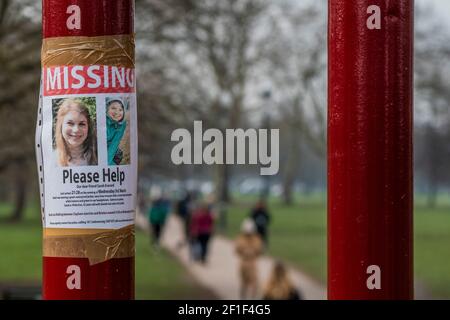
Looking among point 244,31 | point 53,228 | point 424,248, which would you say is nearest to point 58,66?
point 53,228

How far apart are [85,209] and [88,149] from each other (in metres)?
0.22

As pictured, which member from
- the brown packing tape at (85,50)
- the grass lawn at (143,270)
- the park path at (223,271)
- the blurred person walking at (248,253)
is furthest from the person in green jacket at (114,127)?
the park path at (223,271)

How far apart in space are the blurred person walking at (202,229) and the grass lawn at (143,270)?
0.78m

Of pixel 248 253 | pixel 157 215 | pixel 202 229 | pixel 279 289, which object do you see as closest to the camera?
pixel 279 289

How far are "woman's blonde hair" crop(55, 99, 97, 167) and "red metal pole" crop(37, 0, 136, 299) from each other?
0.10 feet

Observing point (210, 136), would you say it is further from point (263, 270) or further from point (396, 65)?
point (263, 270)

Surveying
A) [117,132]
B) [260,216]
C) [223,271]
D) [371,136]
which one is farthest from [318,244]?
[371,136]

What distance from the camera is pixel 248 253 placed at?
2395 centimetres

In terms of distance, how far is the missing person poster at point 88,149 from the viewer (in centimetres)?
430

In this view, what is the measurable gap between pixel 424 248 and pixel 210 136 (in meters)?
41.8

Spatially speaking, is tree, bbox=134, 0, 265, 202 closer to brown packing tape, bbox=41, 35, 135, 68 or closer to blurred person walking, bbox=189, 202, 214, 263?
blurred person walking, bbox=189, 202, 214, 263

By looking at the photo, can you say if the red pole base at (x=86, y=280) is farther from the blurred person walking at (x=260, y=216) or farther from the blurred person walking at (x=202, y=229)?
the blurred person walking at (x=260, y=216)

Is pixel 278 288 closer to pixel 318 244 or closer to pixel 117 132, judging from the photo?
pixel 117 132
